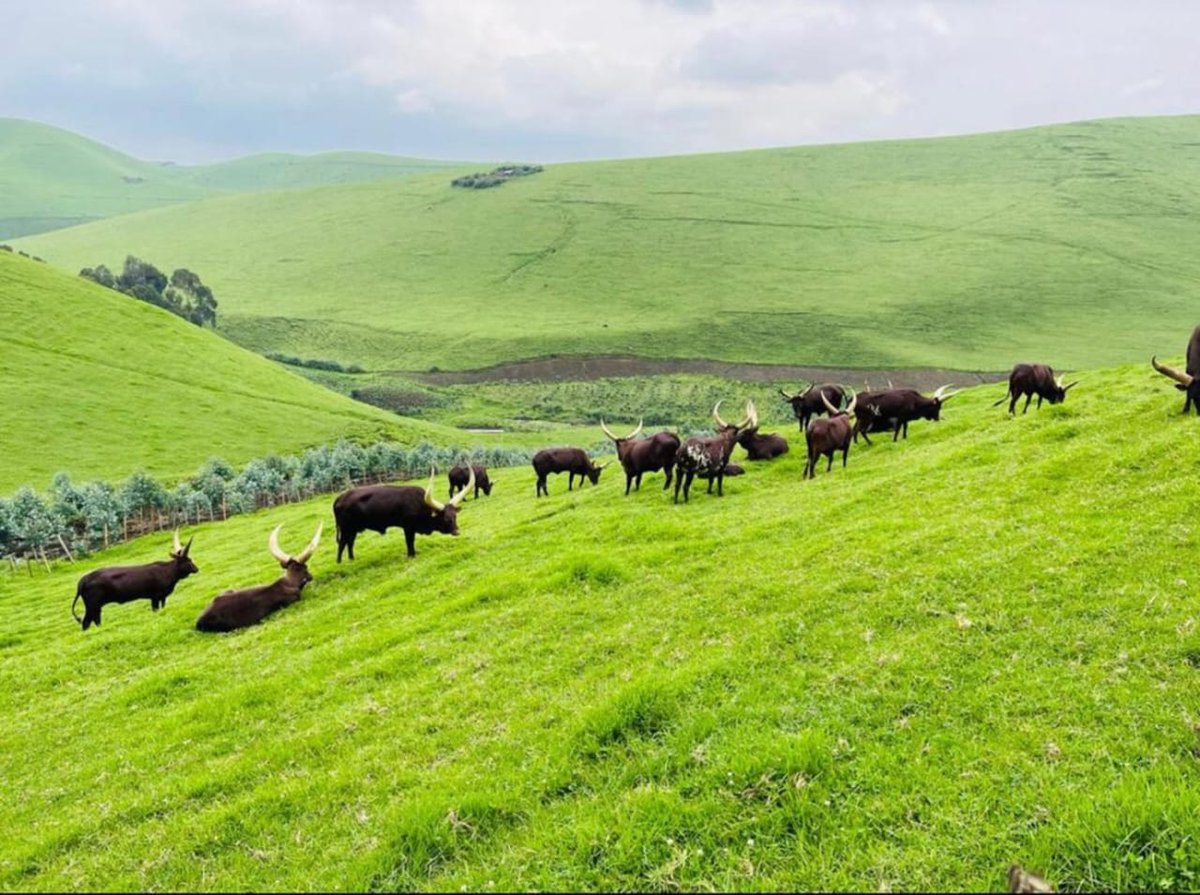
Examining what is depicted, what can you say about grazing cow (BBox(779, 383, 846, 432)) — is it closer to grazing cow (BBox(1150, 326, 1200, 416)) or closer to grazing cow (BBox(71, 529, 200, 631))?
grazing cow (BBox(1150, 326, 1200, 416))

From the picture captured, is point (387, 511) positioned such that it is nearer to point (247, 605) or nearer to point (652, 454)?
point (247, 605)

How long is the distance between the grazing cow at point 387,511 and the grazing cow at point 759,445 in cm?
1224

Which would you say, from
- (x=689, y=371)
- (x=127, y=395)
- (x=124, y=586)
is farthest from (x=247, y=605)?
(x=689, y=371)

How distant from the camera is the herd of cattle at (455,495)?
17469 mm

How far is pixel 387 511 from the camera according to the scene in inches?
772

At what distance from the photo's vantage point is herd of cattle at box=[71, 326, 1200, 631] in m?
17.5

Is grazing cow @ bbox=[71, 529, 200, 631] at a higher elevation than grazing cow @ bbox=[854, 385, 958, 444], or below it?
below

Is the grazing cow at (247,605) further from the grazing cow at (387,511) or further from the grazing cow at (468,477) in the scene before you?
the grazing cow at (468,477)

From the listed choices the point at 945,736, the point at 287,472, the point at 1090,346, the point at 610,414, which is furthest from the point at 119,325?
the point at 1090,346

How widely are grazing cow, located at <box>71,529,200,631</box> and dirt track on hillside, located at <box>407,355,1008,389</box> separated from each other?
10058 centimetres

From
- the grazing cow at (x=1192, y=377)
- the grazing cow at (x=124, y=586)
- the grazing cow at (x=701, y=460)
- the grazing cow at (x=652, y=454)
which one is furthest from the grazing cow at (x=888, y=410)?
the grazing cow at (x=124, y=586)

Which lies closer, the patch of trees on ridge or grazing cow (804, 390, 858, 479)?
grazing cow (804, 390, 858, 479)

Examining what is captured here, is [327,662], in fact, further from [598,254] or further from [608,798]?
[598,254]

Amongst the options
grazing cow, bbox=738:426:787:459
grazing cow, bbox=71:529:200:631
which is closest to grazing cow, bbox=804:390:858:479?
grazing cow, bbox=738:426:787:459
